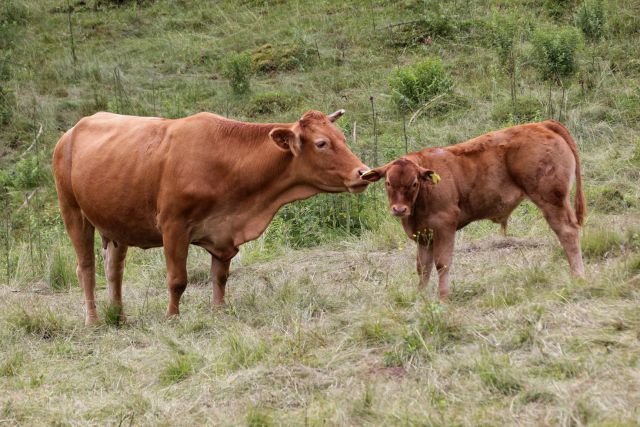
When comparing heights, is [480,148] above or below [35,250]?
above

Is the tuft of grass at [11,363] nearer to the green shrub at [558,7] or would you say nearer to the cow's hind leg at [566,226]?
the cow's hind leg at [566,226]

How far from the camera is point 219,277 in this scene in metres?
8.05

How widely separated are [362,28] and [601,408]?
45.2 ft

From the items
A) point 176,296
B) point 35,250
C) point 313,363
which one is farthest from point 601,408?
point 35,250

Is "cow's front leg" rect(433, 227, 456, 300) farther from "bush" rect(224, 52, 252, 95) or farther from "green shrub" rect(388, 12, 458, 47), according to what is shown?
"green shrub" rect(388, 12, 458, 47)

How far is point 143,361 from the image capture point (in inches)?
258

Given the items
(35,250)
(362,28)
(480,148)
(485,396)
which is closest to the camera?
(485,396)

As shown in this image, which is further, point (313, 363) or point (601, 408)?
point (313, 363)

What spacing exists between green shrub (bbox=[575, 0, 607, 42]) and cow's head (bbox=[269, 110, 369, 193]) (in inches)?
338

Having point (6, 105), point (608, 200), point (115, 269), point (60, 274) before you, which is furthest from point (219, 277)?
point (6, 105)

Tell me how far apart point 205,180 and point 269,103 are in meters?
7.85

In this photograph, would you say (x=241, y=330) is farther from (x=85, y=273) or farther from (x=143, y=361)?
(x=85, y=273)

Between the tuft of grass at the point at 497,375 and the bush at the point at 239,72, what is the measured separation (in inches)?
435

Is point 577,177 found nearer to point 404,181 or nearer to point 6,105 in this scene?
point 404,181
